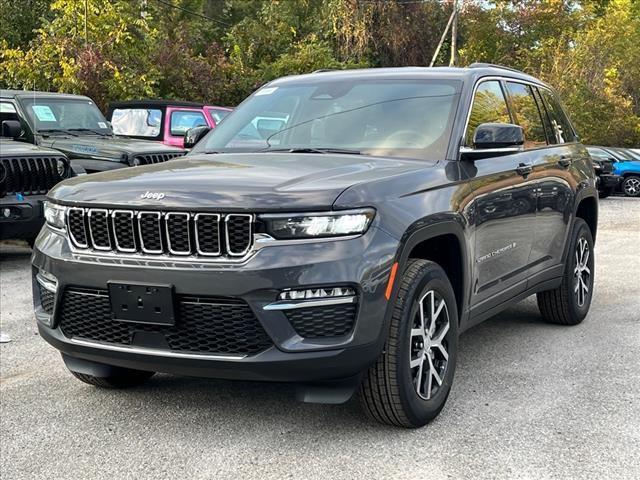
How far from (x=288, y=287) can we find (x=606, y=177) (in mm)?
19840

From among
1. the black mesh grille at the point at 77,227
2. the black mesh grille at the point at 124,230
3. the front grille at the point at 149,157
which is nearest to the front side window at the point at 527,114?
the black mesh grille at the point at 124,230

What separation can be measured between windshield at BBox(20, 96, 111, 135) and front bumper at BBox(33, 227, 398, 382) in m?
7.87

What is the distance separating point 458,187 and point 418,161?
251 mm

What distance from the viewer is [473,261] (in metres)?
4.36

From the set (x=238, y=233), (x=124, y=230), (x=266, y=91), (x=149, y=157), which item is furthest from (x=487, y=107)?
(x=149, y=157)

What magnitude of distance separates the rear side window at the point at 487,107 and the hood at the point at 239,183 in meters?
0.60

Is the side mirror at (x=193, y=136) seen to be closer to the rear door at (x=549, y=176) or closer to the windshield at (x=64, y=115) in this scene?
the rear door at (x=549, y=176)

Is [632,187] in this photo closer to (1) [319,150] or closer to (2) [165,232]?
(1) [319,150]

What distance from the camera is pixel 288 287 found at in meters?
3.33

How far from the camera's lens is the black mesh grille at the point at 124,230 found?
359 cm

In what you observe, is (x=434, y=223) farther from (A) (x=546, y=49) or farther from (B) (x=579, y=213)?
(A) (x=546, y=49)

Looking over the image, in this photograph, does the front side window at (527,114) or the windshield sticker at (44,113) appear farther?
the windshield sticker at (44,113)

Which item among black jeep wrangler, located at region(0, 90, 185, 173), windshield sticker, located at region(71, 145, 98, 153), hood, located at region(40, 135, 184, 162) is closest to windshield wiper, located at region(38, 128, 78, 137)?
black jeep wrangler, located at region(0, 90, 185, 173)

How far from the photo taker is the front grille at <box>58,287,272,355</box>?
3398 millimetres
